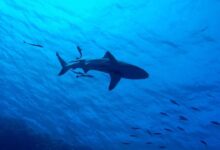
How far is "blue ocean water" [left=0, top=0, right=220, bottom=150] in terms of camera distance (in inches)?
529

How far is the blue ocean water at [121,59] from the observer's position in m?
13.4

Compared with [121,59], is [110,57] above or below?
below

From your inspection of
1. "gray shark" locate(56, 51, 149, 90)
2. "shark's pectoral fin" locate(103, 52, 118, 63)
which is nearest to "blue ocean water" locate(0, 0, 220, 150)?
"gray shark" locate(56, 51, 149, 90)

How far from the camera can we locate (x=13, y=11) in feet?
54.3

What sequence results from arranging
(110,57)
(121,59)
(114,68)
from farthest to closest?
(121,59) → (114,68) → (110,57)

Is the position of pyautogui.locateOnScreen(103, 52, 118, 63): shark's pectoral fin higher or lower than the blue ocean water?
lower

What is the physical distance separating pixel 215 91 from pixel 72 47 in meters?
9.16

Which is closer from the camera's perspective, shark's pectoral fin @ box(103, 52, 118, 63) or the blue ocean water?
shark's pectoral fin @ box(103, 52, 118, 63)

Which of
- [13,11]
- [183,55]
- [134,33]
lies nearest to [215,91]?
[183,55]

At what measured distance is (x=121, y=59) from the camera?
656 inches

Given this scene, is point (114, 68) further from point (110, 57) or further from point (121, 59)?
point (121, 59)

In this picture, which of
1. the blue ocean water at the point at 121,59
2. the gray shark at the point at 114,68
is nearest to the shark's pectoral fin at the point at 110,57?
the gray shark at the point at 114,68

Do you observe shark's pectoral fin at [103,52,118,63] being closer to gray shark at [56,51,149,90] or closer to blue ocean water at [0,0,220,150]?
gray shark at [56,51,149,90]

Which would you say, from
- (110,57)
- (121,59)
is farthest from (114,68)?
(121,59)
